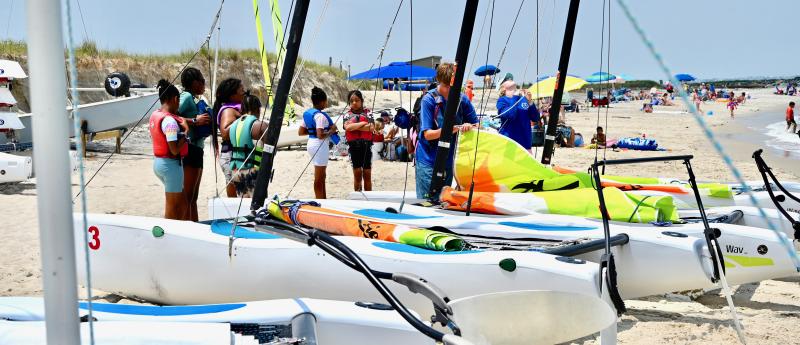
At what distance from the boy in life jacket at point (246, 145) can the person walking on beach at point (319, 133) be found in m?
1.04

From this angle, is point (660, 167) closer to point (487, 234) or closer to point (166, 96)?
point (487, 234)

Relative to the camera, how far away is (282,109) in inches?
181

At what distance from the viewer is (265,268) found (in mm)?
3955

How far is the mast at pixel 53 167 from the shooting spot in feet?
4.49

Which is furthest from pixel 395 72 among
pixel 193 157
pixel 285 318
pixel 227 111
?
pixel 285 318

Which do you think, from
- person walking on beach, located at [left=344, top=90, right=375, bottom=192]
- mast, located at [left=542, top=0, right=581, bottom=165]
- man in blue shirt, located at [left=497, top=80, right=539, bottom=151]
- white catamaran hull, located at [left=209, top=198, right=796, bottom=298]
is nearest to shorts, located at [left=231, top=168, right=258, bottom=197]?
white catamaran hull, located at [left=209, top=198, right=796, bottom=298]

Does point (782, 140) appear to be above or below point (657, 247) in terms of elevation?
below

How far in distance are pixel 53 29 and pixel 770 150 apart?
20081 mm

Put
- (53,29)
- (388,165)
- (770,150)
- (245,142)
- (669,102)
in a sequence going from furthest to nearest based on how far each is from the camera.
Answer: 1. (669,102)
2. (770,150)
3. (388,165)
4. (245,142)
5. (53,29)

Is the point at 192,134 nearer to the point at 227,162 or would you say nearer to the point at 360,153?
the point at 227,162

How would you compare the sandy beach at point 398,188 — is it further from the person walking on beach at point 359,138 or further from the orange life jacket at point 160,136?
the person walking on beach at point 359,138

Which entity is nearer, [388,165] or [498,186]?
[498,186]

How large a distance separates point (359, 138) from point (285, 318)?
4440 millimetres

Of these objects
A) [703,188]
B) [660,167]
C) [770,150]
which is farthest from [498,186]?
[770,150]
